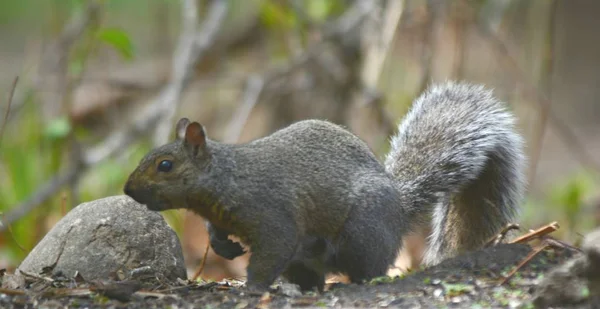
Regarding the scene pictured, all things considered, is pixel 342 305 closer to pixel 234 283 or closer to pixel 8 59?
pixel 234 283

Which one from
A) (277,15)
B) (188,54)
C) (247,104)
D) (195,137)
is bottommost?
(195,137)

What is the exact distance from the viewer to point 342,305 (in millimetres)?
4535

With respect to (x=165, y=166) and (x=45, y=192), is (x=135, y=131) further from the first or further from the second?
(x=165, y=166)

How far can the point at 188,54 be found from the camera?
927 centimetres

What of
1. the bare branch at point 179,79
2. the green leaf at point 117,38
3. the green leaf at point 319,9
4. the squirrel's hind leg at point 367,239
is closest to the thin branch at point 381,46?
the green leaf at point 319,9

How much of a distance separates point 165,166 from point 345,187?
3.45 feet

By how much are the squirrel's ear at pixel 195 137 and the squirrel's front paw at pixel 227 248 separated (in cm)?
55

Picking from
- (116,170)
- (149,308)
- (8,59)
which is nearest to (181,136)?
(149,308)

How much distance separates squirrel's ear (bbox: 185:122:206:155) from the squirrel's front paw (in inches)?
21.6

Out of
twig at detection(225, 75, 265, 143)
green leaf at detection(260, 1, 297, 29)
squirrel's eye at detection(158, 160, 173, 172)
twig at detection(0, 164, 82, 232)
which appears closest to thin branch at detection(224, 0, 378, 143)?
twig at detection(225, 75, 265, 143)

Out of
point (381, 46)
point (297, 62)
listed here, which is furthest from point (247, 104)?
point (381, 46)

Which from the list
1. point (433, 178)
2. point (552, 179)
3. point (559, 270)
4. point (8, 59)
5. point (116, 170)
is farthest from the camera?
point (8, 59)

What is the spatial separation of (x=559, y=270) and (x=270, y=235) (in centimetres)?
157

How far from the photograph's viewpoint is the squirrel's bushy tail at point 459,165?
568cm
